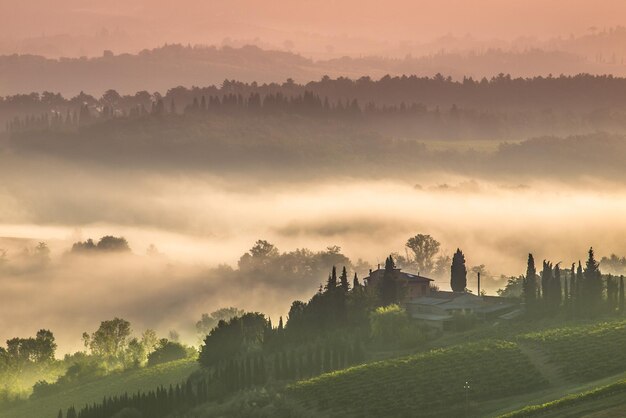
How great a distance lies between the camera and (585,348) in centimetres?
17562

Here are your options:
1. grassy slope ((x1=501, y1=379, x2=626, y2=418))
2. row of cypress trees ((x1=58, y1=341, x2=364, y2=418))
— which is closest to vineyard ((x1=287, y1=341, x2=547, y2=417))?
row of cypress trees ((x1=58, y1=341, x2=364, y2=418))

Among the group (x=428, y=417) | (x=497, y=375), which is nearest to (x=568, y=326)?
(x=497, y=375)

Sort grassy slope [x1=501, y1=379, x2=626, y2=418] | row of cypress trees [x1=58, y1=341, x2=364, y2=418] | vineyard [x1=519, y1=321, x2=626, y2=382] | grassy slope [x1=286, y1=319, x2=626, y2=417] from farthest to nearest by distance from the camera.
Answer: row of cypress trees [x1=58, y1=341, x2=364, y2=418] < vineyard [x1=519, y1=321, x2=626, y2=382] < grassy slope [x1=286, y1=319, x2=626, y2=417] < grassy slope [x1=501, y1=379, x2=626, y2=418]

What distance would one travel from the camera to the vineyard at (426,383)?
166 m

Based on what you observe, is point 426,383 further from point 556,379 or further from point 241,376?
point 241,376

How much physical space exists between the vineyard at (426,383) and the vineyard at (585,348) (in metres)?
3.89

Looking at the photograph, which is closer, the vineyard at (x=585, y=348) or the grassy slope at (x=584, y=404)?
the grassy slope at (x=584, y=404)

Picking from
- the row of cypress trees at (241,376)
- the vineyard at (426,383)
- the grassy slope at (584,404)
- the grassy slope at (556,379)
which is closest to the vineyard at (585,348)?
the grassy slope at (556,379)

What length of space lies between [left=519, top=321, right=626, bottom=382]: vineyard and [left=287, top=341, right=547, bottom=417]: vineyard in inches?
153

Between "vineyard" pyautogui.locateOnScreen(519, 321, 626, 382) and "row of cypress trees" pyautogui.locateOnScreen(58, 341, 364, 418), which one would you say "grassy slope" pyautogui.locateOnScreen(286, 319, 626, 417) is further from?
"row of cypress trees" pyautogui.locateOnScreen(58, 341, 364, 418)

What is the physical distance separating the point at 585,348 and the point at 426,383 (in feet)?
70.4

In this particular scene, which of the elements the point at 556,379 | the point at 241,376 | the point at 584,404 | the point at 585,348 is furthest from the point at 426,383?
the point at 241,376

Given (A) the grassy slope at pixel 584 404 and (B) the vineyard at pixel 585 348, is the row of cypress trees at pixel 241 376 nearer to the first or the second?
(B) the vineyard at pixel 585 348

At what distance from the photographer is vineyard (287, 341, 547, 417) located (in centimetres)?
16625
